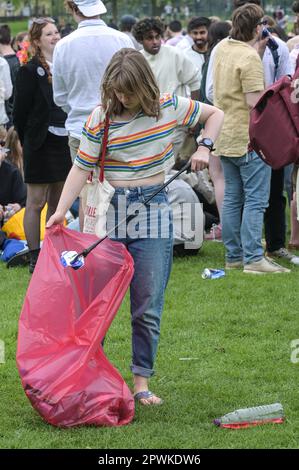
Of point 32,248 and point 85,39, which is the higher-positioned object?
point 85,39

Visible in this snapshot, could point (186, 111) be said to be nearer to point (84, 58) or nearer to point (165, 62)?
point (84, 58)

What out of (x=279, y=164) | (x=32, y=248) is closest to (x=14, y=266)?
(x=32, y=248)

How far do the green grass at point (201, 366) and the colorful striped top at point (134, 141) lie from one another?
1185 millimetres

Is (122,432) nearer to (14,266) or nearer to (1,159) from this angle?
(14,266)

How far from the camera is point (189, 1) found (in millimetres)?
30891

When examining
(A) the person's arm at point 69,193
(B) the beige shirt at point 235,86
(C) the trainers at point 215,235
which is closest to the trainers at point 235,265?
(B) the beige shirt at point 235,86

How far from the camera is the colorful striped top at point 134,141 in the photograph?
474 centimetres

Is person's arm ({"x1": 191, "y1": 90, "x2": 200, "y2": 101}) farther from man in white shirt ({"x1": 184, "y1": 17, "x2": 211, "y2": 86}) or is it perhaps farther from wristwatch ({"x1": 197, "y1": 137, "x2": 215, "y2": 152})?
wristwatch ({"x1": 197, "y1": 137, "x2": 215, "y2": 152})

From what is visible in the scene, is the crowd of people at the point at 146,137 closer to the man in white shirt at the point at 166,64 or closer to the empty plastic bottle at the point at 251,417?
the man in white shirt at the point at 166,64

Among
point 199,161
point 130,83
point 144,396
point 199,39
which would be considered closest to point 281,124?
point 199,161

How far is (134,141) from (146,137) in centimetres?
6

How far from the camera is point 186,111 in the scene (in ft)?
16.0

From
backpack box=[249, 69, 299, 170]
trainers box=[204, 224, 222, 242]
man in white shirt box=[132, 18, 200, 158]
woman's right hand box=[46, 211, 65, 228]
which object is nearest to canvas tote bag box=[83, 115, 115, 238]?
woman's right hand box=[46, 211, 65, 228]

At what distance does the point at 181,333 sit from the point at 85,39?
7.20 feet
